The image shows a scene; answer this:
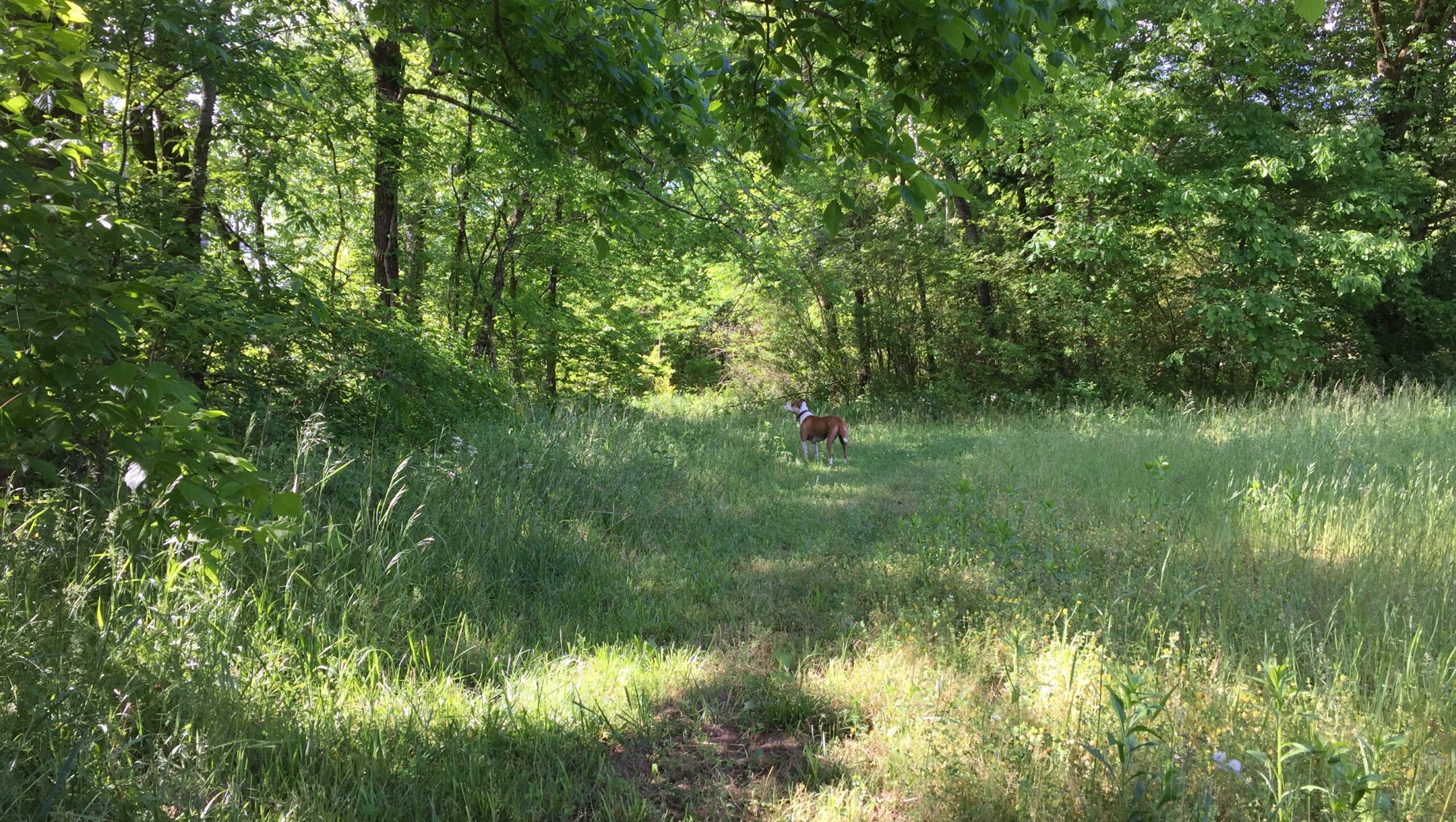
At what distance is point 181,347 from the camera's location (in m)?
4.30

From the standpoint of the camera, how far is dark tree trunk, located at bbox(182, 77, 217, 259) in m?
5.21

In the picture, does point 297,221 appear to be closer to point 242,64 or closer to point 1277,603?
point 242,64

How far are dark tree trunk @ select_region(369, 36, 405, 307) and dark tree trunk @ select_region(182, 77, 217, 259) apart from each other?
1911 mm

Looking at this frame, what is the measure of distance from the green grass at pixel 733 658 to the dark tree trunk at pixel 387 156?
14.2ft

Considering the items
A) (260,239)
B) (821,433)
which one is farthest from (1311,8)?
(821,433)

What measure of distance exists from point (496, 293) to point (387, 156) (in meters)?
3.91

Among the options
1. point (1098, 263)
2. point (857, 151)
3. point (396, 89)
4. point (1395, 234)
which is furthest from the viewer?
point (1098, 263)

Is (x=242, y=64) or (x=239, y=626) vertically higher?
(x=242, y=64)

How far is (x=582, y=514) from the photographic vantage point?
18.2 feet

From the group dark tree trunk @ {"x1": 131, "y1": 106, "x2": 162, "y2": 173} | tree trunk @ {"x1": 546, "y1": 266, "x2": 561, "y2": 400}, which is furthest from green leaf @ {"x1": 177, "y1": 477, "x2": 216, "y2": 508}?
tree trunk @ {"x1": 546, "y1": 266, "x2": 561, "y2": 400}

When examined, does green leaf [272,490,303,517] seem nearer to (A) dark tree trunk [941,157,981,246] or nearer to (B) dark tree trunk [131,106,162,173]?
(B) dark tree trunk [131,106,162,173]

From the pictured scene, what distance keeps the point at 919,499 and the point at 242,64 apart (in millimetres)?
6389

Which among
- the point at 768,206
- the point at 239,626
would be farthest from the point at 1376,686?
the point at 239,626

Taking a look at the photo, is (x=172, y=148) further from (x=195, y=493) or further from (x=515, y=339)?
(x=515, y=339)
